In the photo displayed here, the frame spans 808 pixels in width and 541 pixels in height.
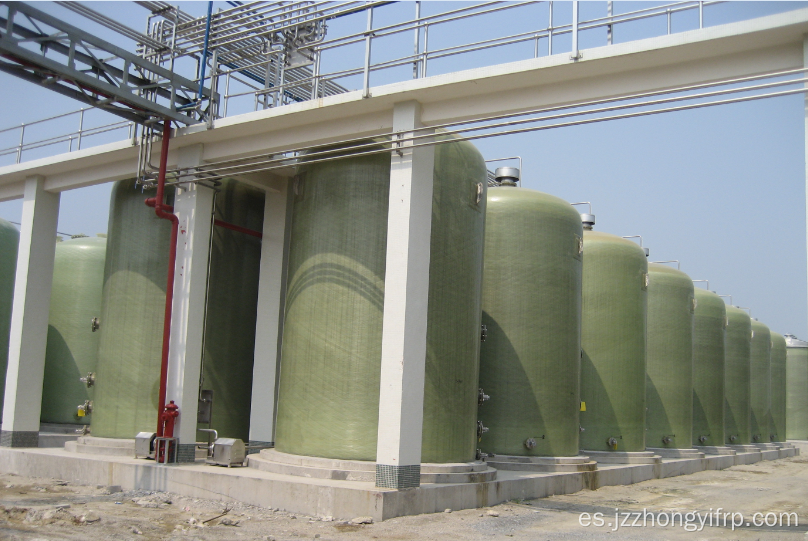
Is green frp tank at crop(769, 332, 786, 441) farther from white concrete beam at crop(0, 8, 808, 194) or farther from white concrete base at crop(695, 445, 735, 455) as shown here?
white concrete beam at crop(0, 8, 808, 194)

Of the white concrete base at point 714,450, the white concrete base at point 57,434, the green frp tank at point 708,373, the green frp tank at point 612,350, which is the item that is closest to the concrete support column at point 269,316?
the white concrete base at point 57,434

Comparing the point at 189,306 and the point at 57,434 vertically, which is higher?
the point at 189,306

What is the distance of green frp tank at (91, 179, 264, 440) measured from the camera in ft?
50.8

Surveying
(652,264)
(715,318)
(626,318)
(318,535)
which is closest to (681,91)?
(318,535)

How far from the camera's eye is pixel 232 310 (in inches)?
638

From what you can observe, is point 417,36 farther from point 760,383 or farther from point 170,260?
point 760,383

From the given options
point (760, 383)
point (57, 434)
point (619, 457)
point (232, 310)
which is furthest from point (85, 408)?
point (760, 383)

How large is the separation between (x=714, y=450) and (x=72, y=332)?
20.1m

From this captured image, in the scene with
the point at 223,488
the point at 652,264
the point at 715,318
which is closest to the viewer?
the point at 223,488

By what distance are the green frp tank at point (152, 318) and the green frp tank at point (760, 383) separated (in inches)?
987

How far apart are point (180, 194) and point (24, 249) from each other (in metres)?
4.30

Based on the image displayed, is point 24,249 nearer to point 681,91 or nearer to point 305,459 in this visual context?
point 305,459

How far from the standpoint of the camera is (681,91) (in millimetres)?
10242

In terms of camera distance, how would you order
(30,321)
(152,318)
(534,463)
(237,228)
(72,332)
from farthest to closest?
Result: (72,332)
(30,321)
(534,463)
(237,228)
(152,318)
